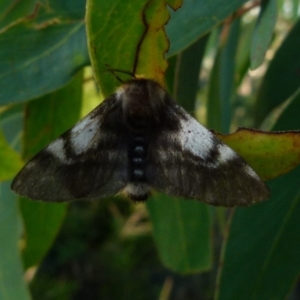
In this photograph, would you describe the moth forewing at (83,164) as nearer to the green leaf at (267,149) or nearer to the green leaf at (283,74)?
the green leaf at (267,149)

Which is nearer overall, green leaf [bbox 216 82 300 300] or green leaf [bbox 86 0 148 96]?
green leaf [bbox 86 0 148 96]

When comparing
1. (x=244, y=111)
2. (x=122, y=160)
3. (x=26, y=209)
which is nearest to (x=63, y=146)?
(x=122, y=160)

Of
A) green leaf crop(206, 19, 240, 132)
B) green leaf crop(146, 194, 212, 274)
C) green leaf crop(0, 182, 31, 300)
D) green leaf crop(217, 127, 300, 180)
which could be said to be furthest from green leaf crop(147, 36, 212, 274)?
green leaf crop(217, 127, 300, 180)

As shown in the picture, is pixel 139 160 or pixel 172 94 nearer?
pixel 139 160

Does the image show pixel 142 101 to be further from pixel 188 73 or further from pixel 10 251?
pixel 10 251

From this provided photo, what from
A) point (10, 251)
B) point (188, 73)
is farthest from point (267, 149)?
point (10, 251)

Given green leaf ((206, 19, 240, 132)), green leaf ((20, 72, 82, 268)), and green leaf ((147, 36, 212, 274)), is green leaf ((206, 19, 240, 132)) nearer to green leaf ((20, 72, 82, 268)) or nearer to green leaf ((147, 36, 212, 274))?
green leaf ((147, 36, 212, 274))
